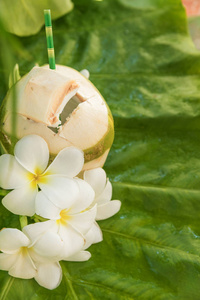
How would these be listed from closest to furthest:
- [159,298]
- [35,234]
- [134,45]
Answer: [35,234] < [159,298] < [134,45]

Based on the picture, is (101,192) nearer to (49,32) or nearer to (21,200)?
(21,200)

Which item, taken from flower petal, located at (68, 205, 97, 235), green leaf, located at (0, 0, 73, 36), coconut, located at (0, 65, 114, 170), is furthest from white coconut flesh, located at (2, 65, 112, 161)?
green leaf, located at (0, 0, 73, 36)

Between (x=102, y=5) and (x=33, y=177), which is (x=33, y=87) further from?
(x=102, y=5)

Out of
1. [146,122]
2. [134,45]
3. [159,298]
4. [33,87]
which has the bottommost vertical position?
[159,298]

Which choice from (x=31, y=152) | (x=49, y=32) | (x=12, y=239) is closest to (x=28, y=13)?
(x=49, y=32)

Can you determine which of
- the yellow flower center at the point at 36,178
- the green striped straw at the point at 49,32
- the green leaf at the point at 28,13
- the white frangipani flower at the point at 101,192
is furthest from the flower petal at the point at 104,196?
the green leaf at the point at 28,13

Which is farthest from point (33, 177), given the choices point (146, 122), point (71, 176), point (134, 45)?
point (134, 45)
